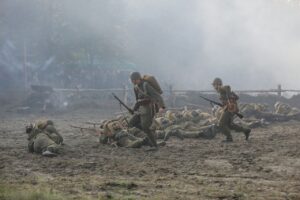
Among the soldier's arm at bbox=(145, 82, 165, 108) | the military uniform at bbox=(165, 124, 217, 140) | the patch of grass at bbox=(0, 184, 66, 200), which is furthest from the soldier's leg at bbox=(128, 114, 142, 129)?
the patch of grass at bbox=(0, 184, 66, 200)

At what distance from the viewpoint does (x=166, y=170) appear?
876cm

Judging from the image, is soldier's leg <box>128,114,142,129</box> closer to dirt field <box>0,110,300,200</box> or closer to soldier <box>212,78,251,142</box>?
dirt field <box>0,110,300,200</box>

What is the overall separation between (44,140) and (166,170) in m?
3.47

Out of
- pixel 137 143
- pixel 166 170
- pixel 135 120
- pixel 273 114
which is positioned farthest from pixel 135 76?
pixel 273 114

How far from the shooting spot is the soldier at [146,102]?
38.4 ft

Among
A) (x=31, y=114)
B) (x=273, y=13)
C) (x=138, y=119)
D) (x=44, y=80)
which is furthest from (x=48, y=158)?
(x=273, y=13)

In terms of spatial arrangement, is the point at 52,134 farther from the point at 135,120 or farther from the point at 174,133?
the point at 174,133

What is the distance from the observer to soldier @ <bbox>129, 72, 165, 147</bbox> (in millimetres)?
11695

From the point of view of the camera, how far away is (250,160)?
9.73 m

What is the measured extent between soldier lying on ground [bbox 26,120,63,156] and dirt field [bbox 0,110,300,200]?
0.24 m

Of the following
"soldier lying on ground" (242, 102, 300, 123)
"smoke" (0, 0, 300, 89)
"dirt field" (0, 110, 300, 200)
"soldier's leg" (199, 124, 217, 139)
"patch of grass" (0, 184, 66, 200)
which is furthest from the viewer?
"smoke" (0, 0, 300, 89)

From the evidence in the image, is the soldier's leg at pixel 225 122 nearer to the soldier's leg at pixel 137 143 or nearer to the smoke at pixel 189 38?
the soldier's leg at pixel 137 143

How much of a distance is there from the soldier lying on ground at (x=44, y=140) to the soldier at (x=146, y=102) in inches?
80.2

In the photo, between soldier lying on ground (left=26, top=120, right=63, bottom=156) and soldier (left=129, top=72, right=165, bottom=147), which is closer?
soldier lying on ground (left=26, top=120, right=63, bottom=156)
